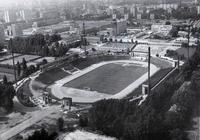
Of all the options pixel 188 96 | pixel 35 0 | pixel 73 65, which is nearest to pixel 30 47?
pixel 73 65

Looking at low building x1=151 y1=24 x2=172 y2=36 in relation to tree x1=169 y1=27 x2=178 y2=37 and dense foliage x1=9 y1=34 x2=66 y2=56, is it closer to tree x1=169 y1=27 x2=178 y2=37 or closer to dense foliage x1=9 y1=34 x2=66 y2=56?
tree x1=169 y1=27 x2=178 y2=37

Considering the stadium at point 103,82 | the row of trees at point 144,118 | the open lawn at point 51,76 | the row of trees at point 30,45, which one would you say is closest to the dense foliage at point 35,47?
the row of trees at point 30,45

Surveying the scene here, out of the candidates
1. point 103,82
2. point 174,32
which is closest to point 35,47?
point 103,82

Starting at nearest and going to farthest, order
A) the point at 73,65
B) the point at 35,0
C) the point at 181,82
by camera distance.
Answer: the point at 181,82, the point at 73,65, the point at 35,0

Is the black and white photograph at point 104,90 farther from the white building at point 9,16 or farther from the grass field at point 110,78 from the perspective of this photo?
the white building at point 9,16

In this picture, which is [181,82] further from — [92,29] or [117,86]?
[92,29]

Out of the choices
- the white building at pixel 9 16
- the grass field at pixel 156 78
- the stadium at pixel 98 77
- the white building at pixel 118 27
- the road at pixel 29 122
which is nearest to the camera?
the road at pixel 29 122
